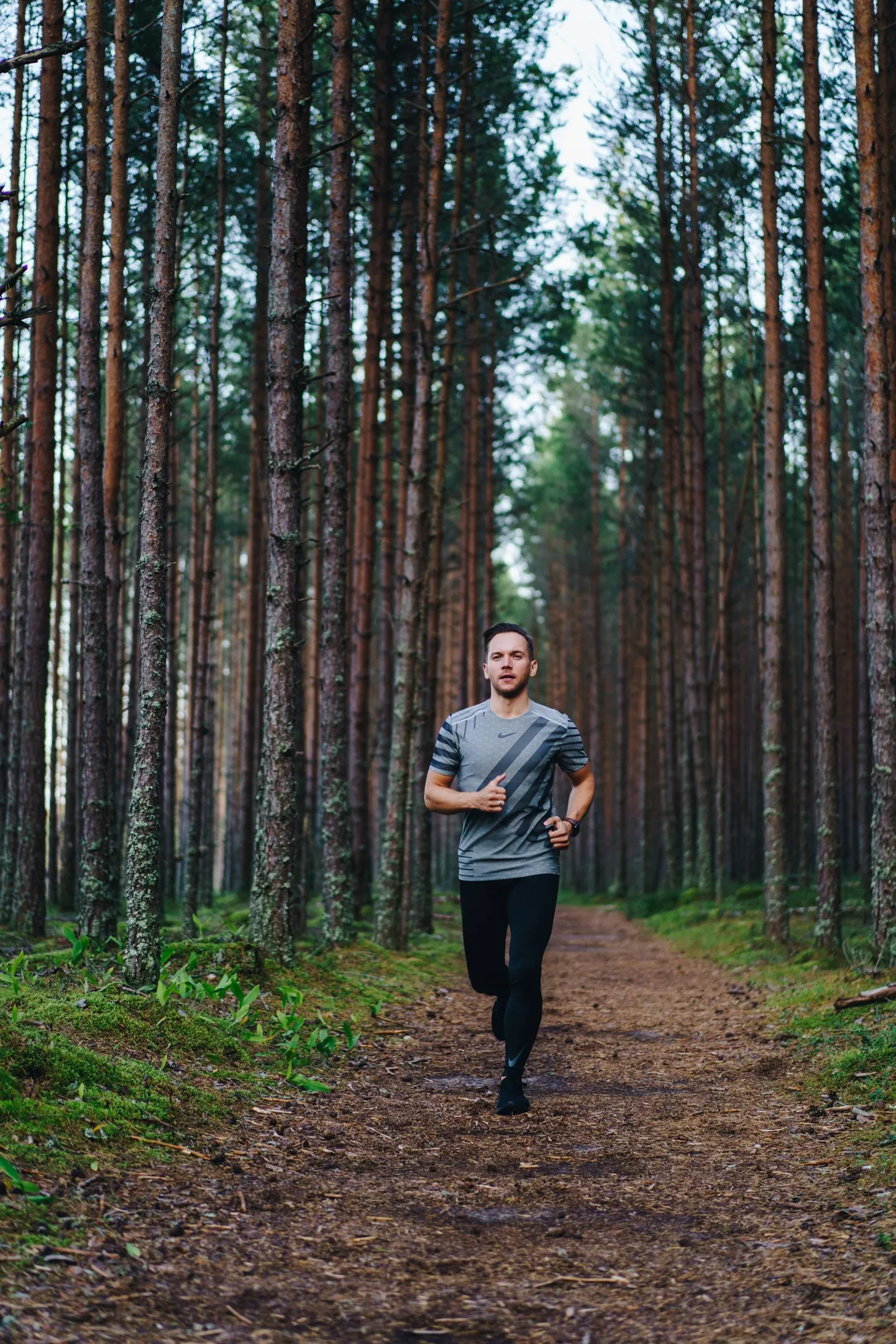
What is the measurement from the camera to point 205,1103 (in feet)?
18.0

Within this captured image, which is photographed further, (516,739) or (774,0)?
(774,0)

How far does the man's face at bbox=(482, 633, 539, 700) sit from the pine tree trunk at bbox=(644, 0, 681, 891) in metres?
17.4

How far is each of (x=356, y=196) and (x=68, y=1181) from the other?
657 inches

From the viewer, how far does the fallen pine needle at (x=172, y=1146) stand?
4781mm

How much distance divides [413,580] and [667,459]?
13.8 meters

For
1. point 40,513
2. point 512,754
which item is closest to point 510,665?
point 512,754

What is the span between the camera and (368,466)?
16.7 metres

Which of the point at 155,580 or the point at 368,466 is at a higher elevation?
the point at 368,466

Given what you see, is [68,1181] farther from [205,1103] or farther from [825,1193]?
[825,1193]

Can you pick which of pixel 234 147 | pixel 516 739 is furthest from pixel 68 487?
pixel 516 739

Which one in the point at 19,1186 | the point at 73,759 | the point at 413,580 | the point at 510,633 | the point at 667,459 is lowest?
the point at 19,1186

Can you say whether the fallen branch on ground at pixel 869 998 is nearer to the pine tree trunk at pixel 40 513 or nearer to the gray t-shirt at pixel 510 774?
the gray t-shirt at pixel 510 774

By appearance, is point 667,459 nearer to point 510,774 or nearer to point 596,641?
point 596,641

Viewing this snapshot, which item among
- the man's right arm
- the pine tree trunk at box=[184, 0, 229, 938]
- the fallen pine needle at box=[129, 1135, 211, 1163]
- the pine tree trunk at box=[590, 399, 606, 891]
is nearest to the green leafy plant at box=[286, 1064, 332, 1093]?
the fallen pine needle at box=[129, 1135, 211, 1163]
